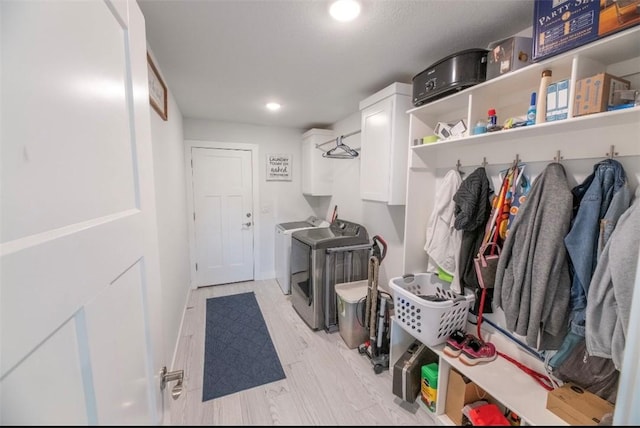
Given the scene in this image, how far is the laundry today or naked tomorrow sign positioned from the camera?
365 cm

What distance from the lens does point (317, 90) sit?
7.16 feet

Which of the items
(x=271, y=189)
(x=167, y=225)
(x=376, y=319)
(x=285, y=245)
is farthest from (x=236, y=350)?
(x=271, y=189)

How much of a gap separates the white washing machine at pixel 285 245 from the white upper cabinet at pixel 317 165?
0.45 m

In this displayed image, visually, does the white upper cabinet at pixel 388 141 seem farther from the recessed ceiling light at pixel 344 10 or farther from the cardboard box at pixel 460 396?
the cardboard box at pixel 460 396

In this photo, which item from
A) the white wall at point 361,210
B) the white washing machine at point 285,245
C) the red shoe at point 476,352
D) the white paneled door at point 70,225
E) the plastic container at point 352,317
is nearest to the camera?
the white paneled door at point 70,225

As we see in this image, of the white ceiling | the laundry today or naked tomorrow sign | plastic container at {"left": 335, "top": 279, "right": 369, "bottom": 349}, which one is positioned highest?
the white ceiling

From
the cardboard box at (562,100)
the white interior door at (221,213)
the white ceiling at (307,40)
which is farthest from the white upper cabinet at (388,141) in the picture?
the white interior door at (221,213)

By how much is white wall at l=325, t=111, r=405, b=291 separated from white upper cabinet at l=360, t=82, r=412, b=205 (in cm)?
34

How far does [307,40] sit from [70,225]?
1467mm

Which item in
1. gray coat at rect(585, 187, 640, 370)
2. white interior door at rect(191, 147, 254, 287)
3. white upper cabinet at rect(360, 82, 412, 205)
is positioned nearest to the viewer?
gray coat at rect(585, 187, 640, 370)

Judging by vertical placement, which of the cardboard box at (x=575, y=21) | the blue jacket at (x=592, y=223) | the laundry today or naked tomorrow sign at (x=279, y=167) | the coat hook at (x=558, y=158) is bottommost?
the blue jacket at (x=592, y=223)

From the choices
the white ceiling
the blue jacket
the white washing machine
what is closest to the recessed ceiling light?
the white ceiling

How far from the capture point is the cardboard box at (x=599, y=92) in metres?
0.91

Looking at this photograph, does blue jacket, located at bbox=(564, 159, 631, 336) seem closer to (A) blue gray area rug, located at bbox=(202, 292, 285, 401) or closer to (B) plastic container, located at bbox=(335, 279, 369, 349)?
(A) blue gray area rug, located at bbox=(202, 292, 285, 401)
